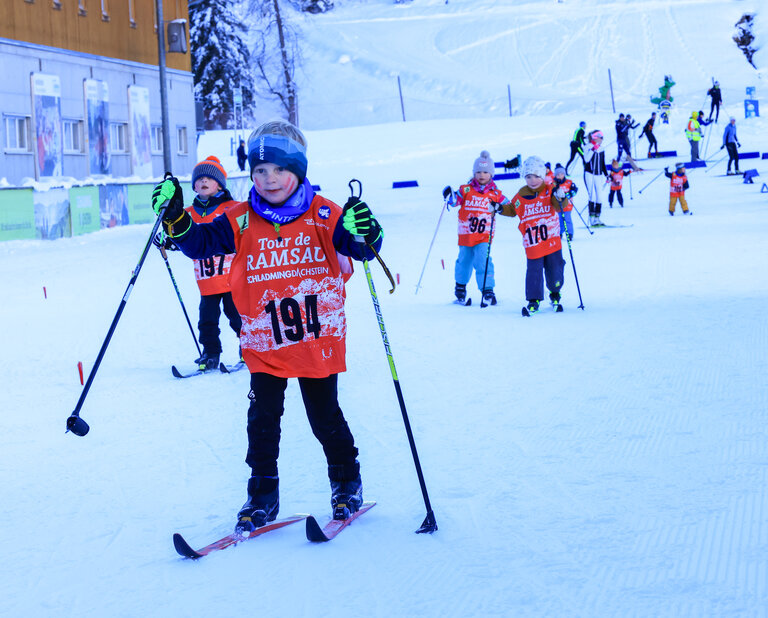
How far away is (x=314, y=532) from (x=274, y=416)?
19.0 inches

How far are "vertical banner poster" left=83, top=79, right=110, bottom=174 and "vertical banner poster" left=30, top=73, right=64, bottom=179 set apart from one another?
1.56 m

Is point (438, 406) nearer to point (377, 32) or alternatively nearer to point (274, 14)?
point (274, 14)

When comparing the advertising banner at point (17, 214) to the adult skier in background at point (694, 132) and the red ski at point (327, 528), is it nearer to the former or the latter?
the red ski at point (327, 528)

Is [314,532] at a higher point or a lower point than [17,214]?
lower

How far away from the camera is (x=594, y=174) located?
754 inches

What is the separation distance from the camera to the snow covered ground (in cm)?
341

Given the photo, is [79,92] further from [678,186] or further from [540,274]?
[540,274]

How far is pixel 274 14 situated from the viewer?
192 ft

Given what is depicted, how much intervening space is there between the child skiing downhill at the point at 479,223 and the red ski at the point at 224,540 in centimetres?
698

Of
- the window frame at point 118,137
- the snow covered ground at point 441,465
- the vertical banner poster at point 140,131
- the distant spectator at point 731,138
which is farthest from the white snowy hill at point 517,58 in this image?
the snow covered ground at point 441,465

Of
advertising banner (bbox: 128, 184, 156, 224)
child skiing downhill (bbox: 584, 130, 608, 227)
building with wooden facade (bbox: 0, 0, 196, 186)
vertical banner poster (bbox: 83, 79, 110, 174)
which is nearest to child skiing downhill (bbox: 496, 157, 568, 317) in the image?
child skiing downhill (bbox: 584, 130, 608, 227)

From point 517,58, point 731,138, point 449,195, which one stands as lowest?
point 449,195

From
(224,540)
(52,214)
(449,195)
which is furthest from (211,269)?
(52,214)

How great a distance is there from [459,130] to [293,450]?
131ft
